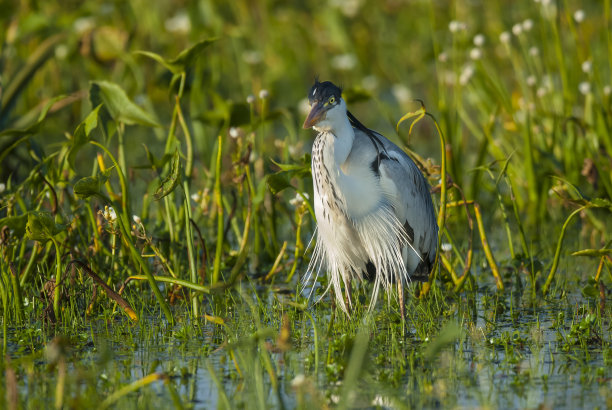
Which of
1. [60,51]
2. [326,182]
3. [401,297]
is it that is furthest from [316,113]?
[60,51]

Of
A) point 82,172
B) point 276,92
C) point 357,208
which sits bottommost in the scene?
point 357,208

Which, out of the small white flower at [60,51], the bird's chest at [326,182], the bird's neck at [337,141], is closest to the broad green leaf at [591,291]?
the bird's chest at [326,182]

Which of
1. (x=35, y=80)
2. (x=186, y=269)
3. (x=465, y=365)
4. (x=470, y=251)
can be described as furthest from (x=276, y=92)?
(x=465, y=365)

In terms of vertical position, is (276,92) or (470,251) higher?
(276,92)

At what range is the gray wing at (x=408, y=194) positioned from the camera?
471 cm

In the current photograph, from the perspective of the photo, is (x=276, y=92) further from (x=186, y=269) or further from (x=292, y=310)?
(x=292, y=310)

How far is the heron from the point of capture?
14.9 ft

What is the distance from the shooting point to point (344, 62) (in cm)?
1051

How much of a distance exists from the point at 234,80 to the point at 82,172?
2850 mm

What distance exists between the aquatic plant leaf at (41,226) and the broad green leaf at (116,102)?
962mm

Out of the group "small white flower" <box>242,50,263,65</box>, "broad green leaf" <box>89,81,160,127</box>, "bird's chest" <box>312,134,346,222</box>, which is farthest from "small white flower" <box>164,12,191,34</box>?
"bird's chest" <box>312,134,346,222</box>

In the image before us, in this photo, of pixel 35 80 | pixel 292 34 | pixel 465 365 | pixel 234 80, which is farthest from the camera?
pixel 292 34

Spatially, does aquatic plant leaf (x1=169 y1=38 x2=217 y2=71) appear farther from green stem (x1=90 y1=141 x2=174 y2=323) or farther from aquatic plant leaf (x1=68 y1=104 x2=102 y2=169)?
green stem (x1=90 y1=141 x2=174 y2=323)

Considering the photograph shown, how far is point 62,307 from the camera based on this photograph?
4570mm
